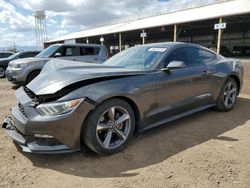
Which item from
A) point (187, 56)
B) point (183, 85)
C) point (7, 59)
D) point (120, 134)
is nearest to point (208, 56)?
point (187, 56)

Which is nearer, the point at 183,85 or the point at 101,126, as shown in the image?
the point at 101,126

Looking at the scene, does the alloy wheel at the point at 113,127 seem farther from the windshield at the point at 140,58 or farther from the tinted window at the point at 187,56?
the tinted window at the point at 187,56

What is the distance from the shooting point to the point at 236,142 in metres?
3.56

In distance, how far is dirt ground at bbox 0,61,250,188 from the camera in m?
2.59

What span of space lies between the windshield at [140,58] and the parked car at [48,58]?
5221mm

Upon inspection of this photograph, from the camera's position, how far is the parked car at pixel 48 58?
27.7ft

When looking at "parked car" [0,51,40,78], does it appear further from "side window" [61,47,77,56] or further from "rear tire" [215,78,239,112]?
"rear tire" [215,78,239,112]

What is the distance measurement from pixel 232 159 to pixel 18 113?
294 centimetres

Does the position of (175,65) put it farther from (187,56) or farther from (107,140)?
(107,140)

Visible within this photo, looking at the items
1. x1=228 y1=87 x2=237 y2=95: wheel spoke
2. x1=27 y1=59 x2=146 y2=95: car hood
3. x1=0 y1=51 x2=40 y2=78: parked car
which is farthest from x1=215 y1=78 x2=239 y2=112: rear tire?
x1=0 y1=51 x2=40 y2=78: parked car

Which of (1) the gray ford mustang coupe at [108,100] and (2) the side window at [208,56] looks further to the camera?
(2) the side window at [208,56]

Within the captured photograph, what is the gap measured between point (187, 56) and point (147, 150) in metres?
2.01

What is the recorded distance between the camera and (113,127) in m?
3.18

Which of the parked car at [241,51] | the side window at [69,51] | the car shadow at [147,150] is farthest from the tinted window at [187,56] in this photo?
the parked car at [241,51]
